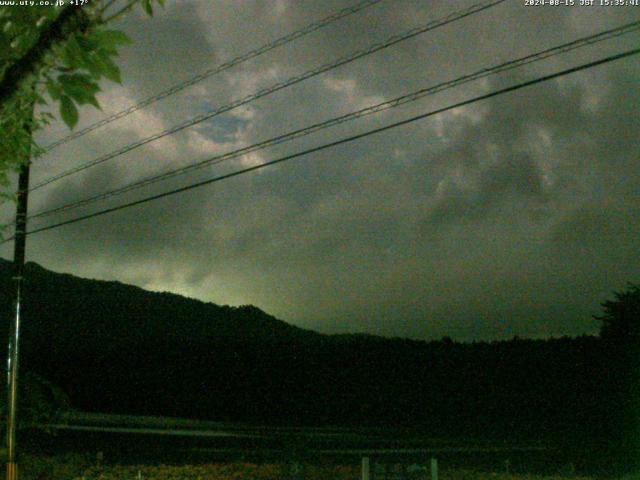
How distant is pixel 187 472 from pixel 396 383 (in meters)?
10.1

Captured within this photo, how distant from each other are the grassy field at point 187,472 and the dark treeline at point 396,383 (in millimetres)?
6179

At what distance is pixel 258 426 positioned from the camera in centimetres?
2627

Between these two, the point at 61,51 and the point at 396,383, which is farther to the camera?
the point at 396,383

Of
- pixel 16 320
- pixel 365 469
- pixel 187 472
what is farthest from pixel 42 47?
pixel 187 472

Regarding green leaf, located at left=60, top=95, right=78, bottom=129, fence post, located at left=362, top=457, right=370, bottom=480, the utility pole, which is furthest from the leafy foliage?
the utility pole

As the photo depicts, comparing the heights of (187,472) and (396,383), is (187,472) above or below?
below

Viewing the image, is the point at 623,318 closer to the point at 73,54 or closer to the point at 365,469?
the point at 365,469

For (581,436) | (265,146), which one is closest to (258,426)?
(581,436)

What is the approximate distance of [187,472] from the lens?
16.6m

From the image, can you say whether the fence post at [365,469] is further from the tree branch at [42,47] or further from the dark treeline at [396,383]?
the dark treeline at [396,383]

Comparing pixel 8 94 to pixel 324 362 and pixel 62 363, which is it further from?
pixel 62 363

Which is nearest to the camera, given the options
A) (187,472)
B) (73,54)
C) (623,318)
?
(73,54)

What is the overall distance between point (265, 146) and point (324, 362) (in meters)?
15.7

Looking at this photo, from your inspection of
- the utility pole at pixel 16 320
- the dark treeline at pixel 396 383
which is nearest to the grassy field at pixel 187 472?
the utility pole at pixel 16 320
